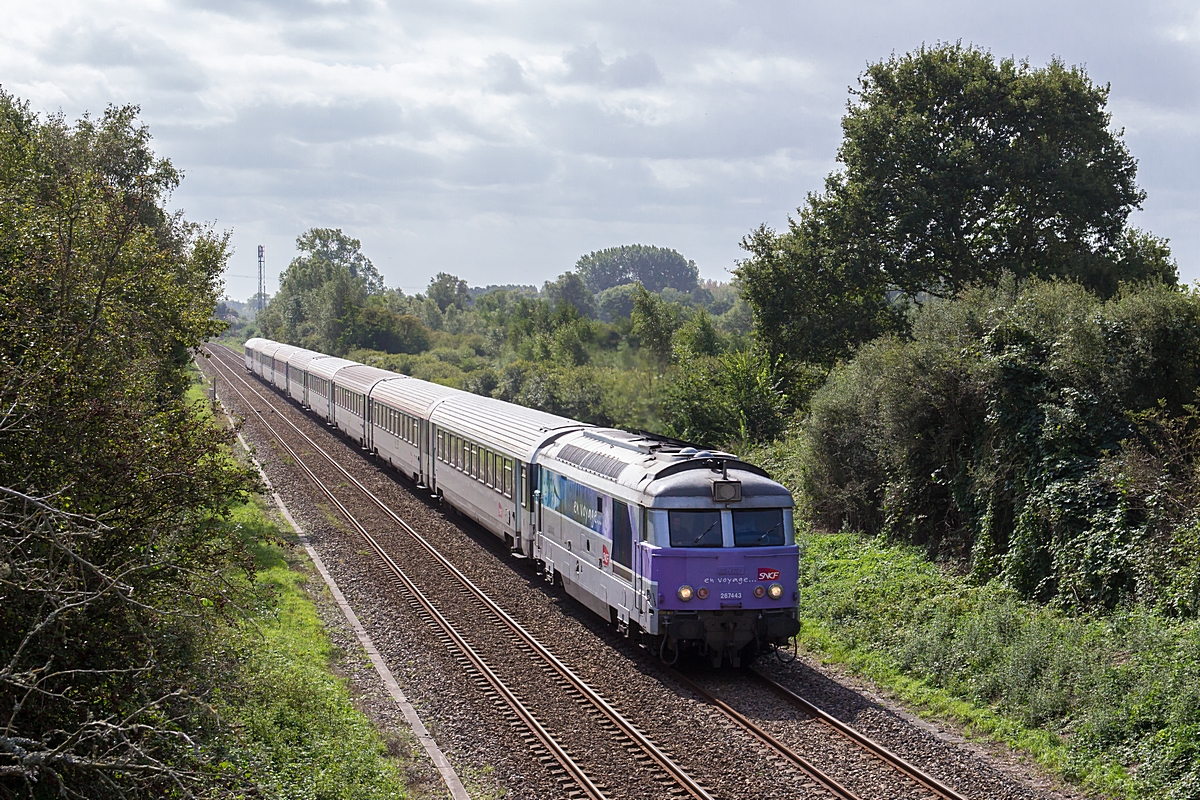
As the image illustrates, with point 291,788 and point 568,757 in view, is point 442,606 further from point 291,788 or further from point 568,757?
point 291,788

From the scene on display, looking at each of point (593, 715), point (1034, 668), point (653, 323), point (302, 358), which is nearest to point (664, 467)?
point (593, 715)

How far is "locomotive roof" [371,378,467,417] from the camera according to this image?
29.8 meters

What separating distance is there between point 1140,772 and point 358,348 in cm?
8773

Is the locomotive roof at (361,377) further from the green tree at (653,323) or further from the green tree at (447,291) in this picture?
the green tree at (447,291)

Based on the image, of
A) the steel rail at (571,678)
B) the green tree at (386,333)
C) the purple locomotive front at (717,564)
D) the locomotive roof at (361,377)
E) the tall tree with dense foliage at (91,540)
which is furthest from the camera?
the green tree at (386,333)

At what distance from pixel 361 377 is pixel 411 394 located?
9.14 meters

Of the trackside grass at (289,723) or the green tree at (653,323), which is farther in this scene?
the green tree at (653,323)

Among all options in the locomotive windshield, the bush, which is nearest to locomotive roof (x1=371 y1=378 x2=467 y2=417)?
the bush

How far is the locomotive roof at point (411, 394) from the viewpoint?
2983 cm

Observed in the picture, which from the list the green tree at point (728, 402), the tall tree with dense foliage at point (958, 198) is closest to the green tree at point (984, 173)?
the tall tree with dense foliage at point (958, 198)

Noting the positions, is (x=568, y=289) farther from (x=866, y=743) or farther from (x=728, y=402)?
(x=866, y=743)

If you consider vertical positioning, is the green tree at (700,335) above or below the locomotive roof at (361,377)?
above

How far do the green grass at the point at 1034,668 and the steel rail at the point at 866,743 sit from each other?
4.87 ft

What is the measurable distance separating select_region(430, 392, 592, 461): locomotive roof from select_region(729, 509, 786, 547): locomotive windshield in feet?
20.3
